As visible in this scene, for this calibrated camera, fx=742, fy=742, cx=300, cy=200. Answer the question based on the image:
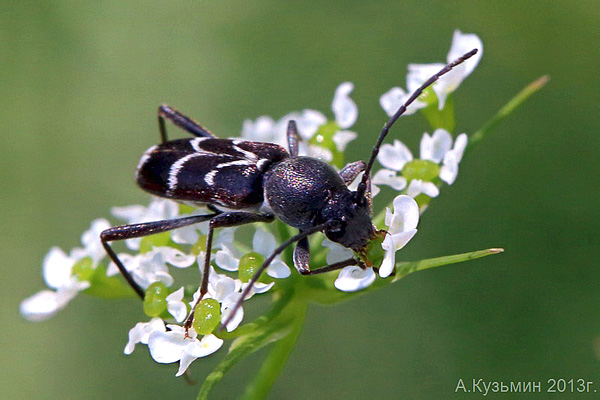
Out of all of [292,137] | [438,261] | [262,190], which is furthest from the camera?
[292,137]

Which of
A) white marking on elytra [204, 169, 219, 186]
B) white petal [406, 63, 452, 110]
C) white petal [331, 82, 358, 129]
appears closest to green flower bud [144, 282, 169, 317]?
white marking on elytra [204, 169, 219, 186]

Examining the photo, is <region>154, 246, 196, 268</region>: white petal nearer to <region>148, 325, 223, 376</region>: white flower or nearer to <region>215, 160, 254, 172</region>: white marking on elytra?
<region>148, 325, 223, 376</region>: white flower

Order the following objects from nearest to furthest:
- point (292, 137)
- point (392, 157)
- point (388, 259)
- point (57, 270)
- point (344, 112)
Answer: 1. point (388, 259)
2. point (392, 157)
3. point (57, 270)
4. point (344, 112)
5. point (292, 137)

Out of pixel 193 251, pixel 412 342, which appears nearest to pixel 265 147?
pixel 193 251

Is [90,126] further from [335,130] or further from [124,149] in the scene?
[335,130]

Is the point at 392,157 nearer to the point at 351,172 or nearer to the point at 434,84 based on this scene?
the point at 351,172

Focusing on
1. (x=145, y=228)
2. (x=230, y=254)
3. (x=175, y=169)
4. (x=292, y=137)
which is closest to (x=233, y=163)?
(x=175, y=169)
